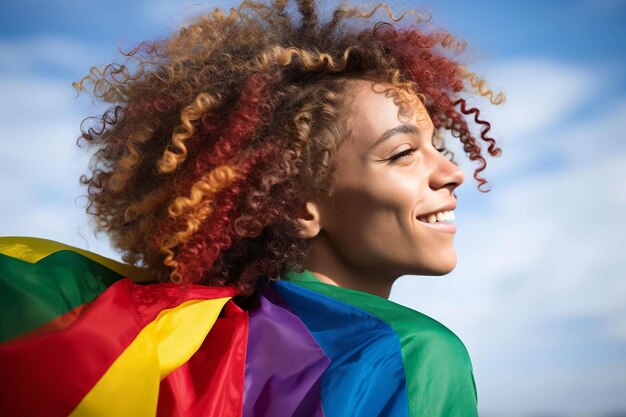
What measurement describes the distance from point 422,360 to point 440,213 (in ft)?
2.33

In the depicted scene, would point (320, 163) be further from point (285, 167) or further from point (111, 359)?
point (111, 359)

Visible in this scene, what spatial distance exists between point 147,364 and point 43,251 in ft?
2.37

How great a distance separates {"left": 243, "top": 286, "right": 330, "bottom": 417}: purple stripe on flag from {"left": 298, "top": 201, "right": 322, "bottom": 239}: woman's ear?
1.25 feet

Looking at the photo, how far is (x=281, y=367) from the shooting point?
219cm

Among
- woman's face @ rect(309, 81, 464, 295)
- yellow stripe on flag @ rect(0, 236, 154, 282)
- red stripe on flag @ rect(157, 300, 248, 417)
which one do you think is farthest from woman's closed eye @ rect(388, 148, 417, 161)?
yellow stripe on flag @ rect(0, 236, 154, 282)

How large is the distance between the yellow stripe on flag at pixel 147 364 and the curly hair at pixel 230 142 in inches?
13.9

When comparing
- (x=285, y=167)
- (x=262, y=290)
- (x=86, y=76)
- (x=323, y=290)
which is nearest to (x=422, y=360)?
(x=323, y=290)

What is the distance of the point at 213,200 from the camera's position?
2590 mm

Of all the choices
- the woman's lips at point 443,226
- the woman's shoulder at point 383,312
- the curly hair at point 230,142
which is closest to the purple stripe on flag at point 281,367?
the woman's shoulder at point 383,312

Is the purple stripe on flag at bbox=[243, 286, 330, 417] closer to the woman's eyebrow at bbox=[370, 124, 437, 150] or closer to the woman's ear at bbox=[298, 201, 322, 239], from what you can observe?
the woman's ear at bbox=[298, 201, 322, 239]

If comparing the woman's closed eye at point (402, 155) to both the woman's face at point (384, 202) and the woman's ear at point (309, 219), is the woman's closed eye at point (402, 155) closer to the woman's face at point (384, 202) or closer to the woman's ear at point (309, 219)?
the woman's face at point (384, 202)

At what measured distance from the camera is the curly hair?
257 cm

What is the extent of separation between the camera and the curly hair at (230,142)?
2.57 m

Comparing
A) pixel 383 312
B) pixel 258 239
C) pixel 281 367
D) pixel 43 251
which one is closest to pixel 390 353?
pixel 383 312
